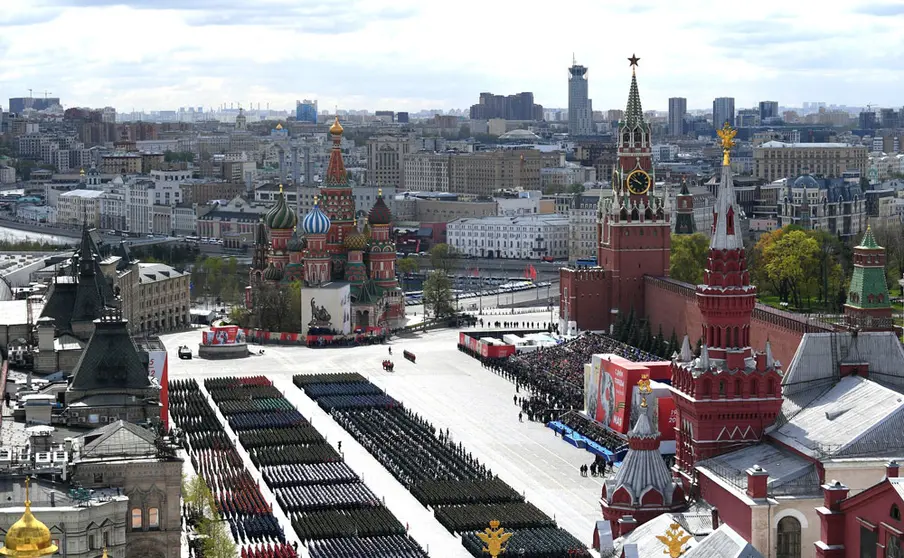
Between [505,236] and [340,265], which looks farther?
[505,236]

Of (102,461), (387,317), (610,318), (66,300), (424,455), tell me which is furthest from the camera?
(387,317)

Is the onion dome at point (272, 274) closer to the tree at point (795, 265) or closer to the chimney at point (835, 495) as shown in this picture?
the tree at point (795, 265)

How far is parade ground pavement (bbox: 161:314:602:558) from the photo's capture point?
6556 cm

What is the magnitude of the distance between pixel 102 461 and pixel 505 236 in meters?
131

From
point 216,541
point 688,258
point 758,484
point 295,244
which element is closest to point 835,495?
point 758,484

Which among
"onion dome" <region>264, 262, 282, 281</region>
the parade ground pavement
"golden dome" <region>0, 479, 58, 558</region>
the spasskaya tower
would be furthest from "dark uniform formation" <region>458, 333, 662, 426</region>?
"golden dome" <region>0, 479, 58, 558</region>

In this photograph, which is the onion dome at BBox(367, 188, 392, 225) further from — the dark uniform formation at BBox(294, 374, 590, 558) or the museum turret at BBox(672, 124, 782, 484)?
the museum turret at BBox(672, 124, 782, 484)

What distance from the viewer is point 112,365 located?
6338 centimetres

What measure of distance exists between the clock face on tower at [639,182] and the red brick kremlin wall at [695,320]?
5.64m

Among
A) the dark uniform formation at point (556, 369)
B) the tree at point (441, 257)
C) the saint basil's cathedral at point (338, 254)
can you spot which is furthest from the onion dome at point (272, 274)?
the tree at point (441, 257)

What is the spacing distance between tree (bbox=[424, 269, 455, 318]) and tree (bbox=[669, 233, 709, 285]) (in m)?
16.0

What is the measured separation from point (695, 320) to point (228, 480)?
38.7 m

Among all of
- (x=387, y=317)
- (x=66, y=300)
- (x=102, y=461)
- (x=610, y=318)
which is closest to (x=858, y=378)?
(x=102, y=461)

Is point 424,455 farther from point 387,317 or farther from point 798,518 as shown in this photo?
point 387,317
